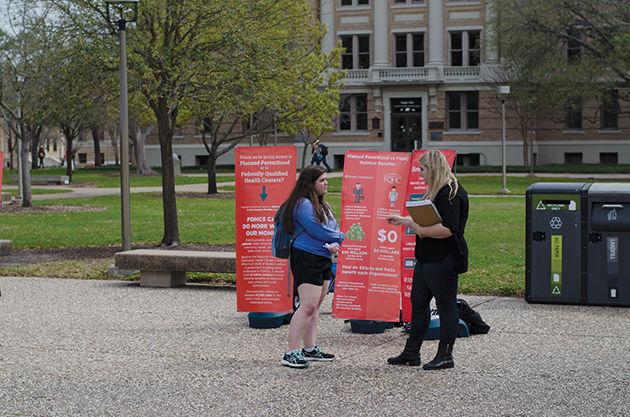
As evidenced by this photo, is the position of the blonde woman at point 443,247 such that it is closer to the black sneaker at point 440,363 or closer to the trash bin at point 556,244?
the black sneaker at point 440,363

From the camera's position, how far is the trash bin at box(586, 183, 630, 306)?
11945 mm

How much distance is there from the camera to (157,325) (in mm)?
11203

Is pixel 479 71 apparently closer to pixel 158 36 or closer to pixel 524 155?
pixel 524 155

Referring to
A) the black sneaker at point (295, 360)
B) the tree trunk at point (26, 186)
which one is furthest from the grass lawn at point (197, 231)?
the black sneaker at point (295, 360)

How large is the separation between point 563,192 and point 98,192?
28.5 m

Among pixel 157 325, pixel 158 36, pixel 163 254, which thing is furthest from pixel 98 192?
pixel 157 325

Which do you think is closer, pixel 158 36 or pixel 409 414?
pixel 409 414

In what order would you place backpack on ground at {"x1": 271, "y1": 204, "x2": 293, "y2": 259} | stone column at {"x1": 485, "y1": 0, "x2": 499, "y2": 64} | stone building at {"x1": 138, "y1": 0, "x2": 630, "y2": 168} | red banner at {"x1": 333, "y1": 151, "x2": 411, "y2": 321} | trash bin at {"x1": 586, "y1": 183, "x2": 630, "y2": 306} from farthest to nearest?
1. stone building at {"x1": 138, "y1": 0, "x2": 630, "y2": 168}
2. stone column at {"x1": 485, "y1": 0, "x2": 499, "y2": 64}
3. trash bin at {"x1": 586, "y1": 183, "x2": 630, "y2": 306}
4. red banner at {"x1": 333, "y1": 151, "x2": 411, "y2": 321}
5. backpack on ground at {"x1": 271, "y1": 204, "x2": 293, "y2": 259}

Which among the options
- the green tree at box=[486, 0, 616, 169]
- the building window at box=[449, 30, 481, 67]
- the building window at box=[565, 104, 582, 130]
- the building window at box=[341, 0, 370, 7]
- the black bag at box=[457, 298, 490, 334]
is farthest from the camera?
the building window at box=[341, 0, 370, 7]

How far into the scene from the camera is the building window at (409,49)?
61.5 meters

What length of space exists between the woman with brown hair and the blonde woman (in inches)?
26.8

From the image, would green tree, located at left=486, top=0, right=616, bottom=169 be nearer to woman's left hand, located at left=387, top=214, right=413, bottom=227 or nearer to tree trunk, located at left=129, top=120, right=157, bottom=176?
tree trunk, located at left=129, top=120, right=157, bottom=176

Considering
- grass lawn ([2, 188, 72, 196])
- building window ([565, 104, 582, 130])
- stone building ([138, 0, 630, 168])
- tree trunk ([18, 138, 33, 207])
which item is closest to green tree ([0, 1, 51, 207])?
tree trunk ([18, 138, 33, 207])

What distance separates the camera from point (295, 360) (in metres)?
8.96
